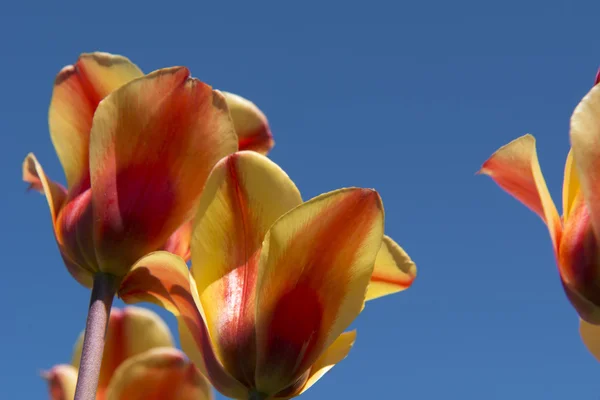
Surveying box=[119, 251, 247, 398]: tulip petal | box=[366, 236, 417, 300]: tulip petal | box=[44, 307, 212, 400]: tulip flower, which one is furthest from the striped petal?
box=[366, 236, 417, 300]: tulip petal

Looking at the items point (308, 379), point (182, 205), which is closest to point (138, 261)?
point (182, 205)

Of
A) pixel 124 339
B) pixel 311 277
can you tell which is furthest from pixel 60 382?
pixel 311 277

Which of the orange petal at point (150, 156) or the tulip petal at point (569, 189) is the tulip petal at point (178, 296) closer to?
the orange petal at point (150, 156)

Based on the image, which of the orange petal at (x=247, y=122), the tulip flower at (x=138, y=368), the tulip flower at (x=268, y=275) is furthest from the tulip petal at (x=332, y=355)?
the orange petal at (x=247, y=122)

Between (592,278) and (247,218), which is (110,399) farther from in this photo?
(592,278)

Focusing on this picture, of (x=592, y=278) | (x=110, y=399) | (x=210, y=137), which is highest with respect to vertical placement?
(x=210, y=137)
